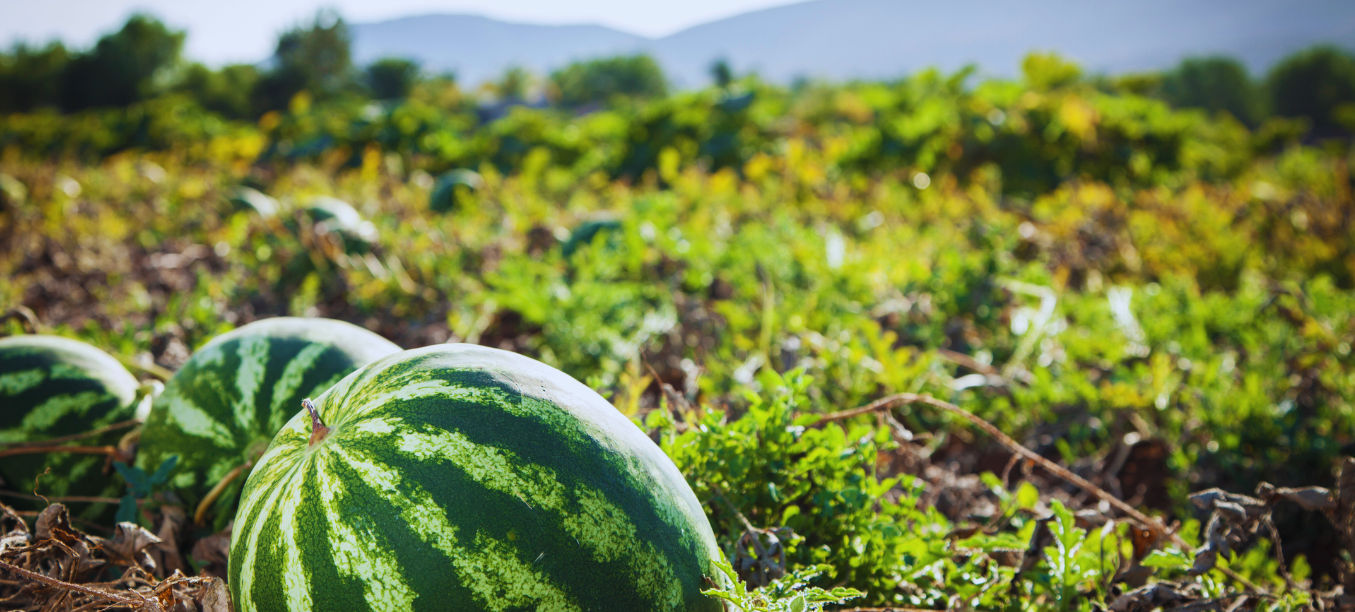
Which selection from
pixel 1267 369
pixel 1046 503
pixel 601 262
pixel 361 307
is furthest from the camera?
Answer: pixel 361 307

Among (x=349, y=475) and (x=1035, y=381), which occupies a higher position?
(x=349, y=475)

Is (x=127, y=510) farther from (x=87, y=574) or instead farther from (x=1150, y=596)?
(x=1150, y=596)

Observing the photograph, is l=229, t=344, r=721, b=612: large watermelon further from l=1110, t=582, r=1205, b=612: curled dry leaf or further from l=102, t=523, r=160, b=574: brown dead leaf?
l=1110, t=582, r=1205, b=612: curled dry leaf

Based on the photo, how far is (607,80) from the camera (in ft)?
89.9

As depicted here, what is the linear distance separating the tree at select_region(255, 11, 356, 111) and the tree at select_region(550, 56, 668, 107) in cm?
782

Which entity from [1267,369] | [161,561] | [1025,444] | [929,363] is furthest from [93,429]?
[1267,369]

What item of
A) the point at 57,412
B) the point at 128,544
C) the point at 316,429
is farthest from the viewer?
the point at 57,412

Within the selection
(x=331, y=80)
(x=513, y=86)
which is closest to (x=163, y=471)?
(x=513, y=86)

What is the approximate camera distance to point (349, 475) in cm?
103

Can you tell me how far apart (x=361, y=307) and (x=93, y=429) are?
1.76 meters

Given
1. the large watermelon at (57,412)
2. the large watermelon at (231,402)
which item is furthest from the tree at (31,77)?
the large watermelon at (231,402)

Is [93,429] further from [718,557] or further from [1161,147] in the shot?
[1161,147]

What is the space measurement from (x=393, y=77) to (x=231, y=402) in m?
25.9

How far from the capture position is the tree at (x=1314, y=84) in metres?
28.6
